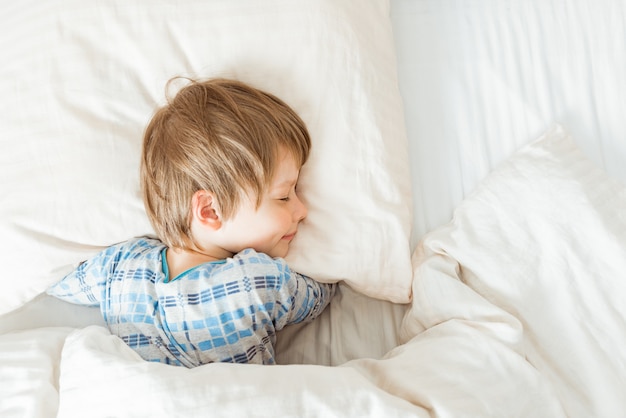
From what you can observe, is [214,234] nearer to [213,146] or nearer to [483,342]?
[213,146]

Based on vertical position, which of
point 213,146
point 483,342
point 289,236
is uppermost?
point 213,146

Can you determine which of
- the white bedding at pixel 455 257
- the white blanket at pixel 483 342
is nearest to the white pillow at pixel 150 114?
the white bedding at pixel 455 257

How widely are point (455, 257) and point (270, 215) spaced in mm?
295

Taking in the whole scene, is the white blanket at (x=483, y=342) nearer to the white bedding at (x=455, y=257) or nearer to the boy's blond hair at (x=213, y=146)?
the white bedding at (x=455, y=257)

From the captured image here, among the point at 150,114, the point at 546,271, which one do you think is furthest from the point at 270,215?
the point at 546,271

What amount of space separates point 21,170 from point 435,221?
69 cm

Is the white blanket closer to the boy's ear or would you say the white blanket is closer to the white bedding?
the white bedding

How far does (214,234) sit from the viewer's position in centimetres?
110

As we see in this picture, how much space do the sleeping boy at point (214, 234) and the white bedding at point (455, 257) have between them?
69 millimetres

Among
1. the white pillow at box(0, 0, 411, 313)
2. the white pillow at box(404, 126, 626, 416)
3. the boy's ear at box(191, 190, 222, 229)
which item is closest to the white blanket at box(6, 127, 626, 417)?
the white pillow at box(404, 126, 626, 416)

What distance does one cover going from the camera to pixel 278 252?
112 centimetres

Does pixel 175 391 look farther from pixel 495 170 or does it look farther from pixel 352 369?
pixel 495 170

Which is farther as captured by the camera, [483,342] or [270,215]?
[270,215]

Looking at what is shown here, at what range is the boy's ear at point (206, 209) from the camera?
42.0 inches
